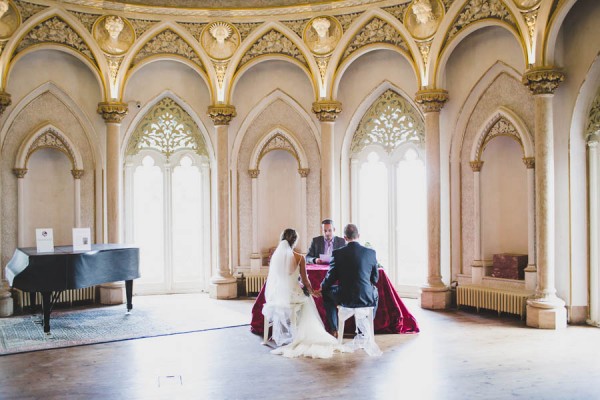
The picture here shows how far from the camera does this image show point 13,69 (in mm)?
9609

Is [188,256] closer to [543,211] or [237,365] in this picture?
[237,365]

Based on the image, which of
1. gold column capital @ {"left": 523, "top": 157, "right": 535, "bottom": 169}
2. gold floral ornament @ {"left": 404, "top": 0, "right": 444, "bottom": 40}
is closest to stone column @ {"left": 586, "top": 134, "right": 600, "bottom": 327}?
gold column capital @ {"left": 523, "top": 157, "right": 535, "bottom": 169}

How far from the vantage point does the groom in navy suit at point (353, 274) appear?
247 inches

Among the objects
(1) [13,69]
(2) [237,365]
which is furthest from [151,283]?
(2) [237,365]

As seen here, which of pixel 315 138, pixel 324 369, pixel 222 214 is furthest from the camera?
pixel 315 138

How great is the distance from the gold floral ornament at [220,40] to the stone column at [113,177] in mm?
1872

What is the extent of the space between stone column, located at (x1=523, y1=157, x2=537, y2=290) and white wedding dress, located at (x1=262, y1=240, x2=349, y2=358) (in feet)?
11.6

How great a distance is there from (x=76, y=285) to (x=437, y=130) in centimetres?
597

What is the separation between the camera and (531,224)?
8398mm

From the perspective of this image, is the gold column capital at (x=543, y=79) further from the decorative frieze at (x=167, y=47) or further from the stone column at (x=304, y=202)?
the decorative frieze at (x=167, y=47)

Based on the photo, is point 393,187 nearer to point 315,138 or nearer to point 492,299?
point 315,138

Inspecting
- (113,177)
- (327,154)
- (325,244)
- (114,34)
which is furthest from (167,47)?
(325,244)

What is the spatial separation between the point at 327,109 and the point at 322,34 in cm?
135

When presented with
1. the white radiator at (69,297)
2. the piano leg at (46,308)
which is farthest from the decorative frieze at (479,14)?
the white radiator at (69,297)
